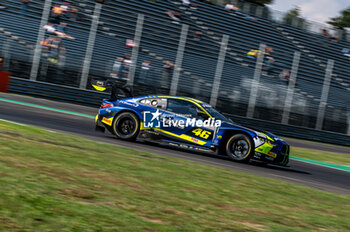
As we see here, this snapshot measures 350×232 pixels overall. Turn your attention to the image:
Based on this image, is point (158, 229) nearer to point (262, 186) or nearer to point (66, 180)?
point (66, 180)

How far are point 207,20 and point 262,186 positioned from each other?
55.0 feet

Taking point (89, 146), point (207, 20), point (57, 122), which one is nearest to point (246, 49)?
point (207, 20)

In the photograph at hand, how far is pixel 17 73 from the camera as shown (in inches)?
722

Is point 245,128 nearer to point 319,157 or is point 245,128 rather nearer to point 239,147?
point 239,147

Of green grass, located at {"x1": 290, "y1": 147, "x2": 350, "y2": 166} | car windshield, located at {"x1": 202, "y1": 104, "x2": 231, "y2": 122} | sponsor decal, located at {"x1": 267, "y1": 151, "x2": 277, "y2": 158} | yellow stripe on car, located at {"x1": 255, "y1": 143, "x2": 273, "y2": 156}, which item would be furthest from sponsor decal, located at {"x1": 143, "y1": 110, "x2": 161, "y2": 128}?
green grass, located at {"x1": 290, "y1": 147, "x2": 350, "y2": 166}

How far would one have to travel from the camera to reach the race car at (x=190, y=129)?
378 inches

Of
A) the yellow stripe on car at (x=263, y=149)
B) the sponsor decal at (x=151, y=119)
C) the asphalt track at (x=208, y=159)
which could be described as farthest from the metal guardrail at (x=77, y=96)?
the yellow stripe on car at (x=263, y=149)

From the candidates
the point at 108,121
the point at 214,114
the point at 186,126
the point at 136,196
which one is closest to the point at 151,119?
the point at 186,126

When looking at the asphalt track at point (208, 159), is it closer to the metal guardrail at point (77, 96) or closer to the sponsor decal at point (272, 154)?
the sponsor decal at point (272, 154)

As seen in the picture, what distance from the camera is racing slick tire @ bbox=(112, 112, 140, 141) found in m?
10.3

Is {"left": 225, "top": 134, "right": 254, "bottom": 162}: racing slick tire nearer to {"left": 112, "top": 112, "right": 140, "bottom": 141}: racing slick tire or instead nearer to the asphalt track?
the asphalt track

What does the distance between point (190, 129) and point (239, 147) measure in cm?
112

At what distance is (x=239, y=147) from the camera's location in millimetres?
9703

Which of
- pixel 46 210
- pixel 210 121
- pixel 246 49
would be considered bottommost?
pixel 46 210
